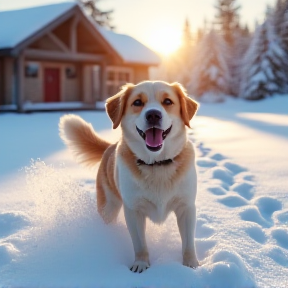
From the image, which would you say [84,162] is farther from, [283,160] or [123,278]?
[283,160]

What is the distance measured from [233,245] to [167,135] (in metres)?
1.02

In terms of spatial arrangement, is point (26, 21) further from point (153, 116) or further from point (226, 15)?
point (226, 15)

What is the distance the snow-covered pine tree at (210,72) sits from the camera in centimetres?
3195

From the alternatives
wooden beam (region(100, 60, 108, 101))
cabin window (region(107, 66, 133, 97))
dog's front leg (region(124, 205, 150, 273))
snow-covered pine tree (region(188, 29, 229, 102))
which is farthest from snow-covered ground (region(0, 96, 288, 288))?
snow-covered pine tree (region(188, 29, 229, 102))

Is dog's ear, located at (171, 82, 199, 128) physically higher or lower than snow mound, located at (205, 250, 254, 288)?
higher

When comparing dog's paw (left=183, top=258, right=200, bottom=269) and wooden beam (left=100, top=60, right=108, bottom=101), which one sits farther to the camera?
wooden beam (left=100, top=60, right=108, bottom=101)

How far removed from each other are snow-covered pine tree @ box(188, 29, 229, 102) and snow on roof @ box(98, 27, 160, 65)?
899cm

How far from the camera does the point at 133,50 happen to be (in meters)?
23.0

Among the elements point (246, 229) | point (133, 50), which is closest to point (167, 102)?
point (246, 229)

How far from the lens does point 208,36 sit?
33281 mm

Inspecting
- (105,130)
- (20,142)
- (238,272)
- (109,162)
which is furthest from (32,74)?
(238,272)

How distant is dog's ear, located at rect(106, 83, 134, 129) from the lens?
2976 mm

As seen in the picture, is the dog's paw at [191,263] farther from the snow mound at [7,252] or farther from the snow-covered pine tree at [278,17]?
the snow-covered pine tree at [278,17]

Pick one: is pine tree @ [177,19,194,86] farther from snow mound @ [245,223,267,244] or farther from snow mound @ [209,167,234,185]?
snow mound @ [245,223,267,244]
